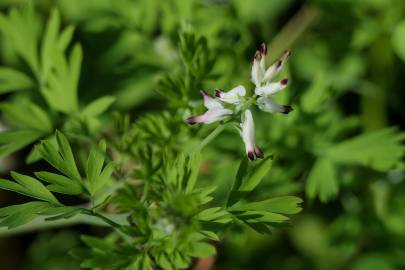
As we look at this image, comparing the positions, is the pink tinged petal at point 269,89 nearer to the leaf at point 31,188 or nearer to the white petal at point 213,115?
the white petal at point 213,115

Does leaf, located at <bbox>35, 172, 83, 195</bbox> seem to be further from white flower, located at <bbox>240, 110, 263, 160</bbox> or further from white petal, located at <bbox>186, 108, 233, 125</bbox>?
white flower, located at <bbox>240, 110, 263, 160</bbox>

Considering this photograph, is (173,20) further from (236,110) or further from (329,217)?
(329,217)

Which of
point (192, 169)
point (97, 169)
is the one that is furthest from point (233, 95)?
point (97, 169)

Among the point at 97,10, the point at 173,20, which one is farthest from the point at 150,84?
the point at 173,20

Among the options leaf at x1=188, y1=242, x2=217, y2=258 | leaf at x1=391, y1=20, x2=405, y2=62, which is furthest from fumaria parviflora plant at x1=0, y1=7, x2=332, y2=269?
leaf at x1=391, y1=20, x2=405, y2=62

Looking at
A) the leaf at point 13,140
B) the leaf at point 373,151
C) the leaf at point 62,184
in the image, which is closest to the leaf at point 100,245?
the leaf at point 62,184

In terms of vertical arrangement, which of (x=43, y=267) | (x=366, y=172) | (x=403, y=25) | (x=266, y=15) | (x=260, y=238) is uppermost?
(x=403, y=25)
